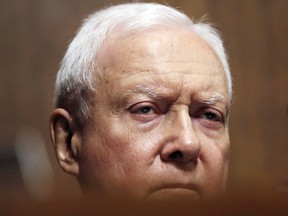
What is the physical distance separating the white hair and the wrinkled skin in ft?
0.09

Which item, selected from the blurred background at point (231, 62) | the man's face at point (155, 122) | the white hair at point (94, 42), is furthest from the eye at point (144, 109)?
the blurred background at point (231, 62)

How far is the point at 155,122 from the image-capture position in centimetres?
148

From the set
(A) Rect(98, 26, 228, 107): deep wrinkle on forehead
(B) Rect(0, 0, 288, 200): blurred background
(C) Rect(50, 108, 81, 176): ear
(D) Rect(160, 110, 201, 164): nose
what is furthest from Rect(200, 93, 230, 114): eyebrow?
(B) Rect(0, 0, 288, 200): blurred background

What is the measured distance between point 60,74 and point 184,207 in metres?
1.24

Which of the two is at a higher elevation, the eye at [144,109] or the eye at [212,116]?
the eye at [144,109]

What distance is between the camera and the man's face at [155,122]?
55.5 inches

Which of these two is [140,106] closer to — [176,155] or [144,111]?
[144,111]

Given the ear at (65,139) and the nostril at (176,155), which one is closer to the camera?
the nostril at (176,155)

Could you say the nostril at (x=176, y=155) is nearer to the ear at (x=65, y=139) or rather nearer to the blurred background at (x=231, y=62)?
the ear at (x=65, y=139)

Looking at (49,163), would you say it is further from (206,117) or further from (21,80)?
(206,117)

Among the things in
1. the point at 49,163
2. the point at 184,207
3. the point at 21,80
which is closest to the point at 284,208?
the point at 184,207

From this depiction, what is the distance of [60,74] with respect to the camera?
165 centimetres

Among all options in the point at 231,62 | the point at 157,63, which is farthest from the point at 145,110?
the point at 231,62

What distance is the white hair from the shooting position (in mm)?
1546
